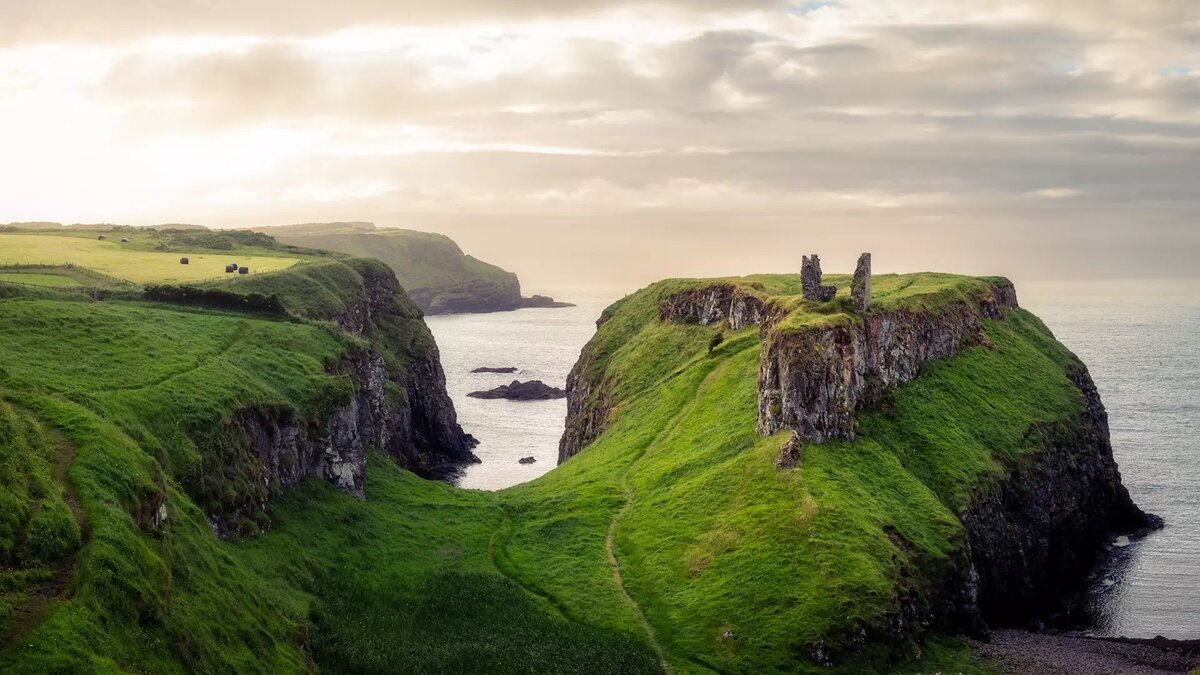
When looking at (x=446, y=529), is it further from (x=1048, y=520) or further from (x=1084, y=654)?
(x=1048, y=520)

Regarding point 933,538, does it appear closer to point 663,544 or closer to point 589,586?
point 663,544

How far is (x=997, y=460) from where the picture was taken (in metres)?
98.2

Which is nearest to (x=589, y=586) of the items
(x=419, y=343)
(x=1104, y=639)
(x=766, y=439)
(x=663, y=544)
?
(x=663, y=544)

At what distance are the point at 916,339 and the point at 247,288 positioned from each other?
81533mm

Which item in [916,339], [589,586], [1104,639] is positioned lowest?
[1104,639]

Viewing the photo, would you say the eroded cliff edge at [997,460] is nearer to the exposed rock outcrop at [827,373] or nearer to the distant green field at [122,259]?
the exposed rock outcrop at [827,373]

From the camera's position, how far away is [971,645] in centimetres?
7419

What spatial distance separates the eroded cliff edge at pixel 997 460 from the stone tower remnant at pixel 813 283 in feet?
6.54

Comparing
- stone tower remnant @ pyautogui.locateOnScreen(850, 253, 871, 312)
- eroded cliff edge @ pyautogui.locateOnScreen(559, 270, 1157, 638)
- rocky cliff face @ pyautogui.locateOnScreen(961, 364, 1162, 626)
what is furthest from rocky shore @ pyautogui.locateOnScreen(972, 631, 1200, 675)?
stone tower remnant @ pyautogui.locateOnScreen(850, 253, 871, 312)

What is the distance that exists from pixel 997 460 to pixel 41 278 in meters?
105

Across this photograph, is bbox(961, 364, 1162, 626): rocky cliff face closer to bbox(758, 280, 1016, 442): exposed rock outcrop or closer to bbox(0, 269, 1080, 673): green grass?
bbox(0, 269, 1080, 673): green grass

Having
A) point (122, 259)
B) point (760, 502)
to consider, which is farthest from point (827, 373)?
point (122, 259)

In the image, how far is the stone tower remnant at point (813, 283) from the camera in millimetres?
97500

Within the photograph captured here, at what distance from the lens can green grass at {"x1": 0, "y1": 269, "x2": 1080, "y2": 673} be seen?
46.3m
